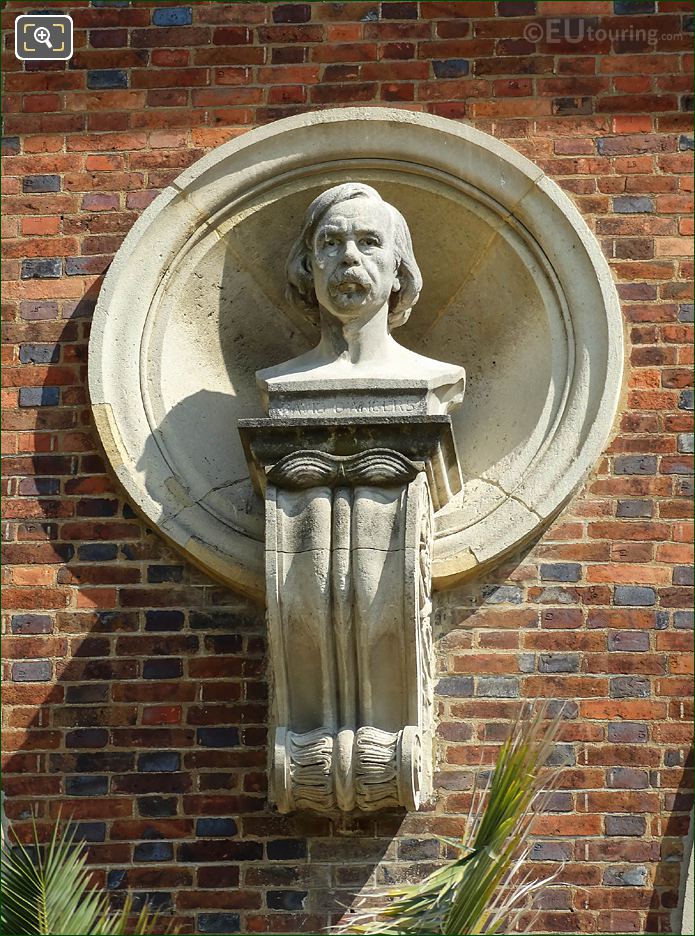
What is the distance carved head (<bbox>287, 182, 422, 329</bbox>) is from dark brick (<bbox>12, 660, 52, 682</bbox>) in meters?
1.42

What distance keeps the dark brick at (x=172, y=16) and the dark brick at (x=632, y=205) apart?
63.0 inches

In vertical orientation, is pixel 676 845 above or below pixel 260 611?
below

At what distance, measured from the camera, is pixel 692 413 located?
7.06m

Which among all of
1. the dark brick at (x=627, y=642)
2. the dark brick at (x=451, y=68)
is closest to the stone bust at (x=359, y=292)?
the dark brick at (x=451, y=68)

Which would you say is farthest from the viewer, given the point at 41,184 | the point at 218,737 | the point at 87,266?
the point at 41,184

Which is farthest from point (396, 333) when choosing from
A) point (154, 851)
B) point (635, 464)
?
point (154, 851)

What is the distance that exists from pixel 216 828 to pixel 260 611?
69cm

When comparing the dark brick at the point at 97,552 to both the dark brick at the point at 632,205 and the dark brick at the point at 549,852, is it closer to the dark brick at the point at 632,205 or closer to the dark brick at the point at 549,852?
the dark brick at the point at 549,852

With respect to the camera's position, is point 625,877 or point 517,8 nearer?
point 625,877

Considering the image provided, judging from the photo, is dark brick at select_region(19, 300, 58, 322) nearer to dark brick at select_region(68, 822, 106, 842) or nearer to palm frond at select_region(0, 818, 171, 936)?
dark brick at select_region(68, 822, 106, 842)

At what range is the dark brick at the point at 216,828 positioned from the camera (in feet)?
21.8

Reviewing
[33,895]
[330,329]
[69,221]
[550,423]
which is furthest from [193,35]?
[33,895]

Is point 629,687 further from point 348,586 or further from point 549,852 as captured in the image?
point 348,586

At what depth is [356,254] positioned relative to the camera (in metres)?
6.81
